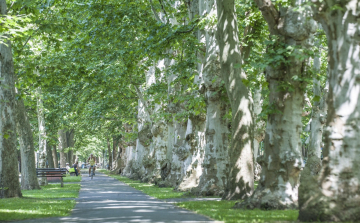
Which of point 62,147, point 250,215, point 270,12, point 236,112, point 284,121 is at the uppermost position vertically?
point 270,12

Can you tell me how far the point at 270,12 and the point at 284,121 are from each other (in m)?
2.33

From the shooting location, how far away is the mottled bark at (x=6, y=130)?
55.5ft

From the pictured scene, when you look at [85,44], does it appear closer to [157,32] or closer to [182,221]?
[157,32]

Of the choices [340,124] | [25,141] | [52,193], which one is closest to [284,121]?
[340,124]

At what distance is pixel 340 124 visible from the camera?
8.48 m

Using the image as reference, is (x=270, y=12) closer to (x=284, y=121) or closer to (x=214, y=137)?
(x=284, y=121)

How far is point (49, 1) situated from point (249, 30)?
23.8 ft

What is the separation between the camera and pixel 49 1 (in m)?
19.4

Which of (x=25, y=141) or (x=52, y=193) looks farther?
(x=25, y=141)

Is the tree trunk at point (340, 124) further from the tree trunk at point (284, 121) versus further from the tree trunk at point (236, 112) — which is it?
the tree trunk at point (236, 112)

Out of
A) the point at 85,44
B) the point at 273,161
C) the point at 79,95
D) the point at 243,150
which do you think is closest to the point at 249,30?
the point at 243,150

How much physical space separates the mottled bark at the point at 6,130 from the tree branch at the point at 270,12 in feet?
28.4

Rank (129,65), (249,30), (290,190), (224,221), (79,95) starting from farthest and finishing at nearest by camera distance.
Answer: (79,95) → (129,65) → (249,30) → (290,190) → (224,221)

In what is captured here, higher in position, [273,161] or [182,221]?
[273,161]
